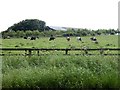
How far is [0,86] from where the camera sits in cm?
802

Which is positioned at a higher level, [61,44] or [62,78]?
[62,78]

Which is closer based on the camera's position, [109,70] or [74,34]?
[109,70]

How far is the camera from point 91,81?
A: 8148 millimetres

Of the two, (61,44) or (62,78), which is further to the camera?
(61,44)

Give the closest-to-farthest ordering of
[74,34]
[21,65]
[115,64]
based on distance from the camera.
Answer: [115,64], [21,65], [74,34]

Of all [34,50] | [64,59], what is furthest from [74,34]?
[64,59]

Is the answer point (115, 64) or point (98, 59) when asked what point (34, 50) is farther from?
point (115, 64)

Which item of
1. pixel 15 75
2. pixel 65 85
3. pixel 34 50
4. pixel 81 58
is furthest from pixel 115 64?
pixel 34 50

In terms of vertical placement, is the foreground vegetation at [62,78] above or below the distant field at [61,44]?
above

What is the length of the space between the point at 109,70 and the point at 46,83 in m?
1.97

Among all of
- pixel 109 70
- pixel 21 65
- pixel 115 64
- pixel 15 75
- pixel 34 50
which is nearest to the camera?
pixel 15 75

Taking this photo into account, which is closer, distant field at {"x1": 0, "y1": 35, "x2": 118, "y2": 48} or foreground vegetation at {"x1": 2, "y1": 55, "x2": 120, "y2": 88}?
foreground vegetation at {"x1": 2, "y1": 55, "x2": 120, "y2": 88}

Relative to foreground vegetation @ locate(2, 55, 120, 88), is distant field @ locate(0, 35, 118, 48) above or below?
below

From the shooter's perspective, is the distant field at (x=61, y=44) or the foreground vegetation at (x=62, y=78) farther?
Answer: the distant field at (x=61, y=44)
